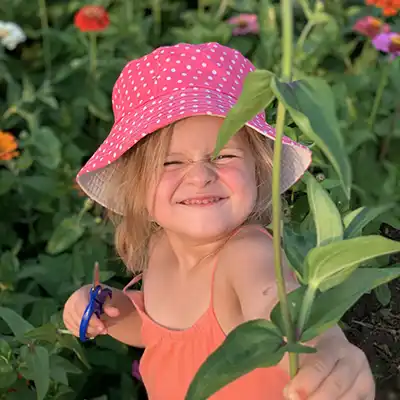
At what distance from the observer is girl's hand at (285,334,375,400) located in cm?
Answer: 60

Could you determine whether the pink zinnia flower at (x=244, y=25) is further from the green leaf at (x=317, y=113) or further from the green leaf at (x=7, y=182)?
the green leaf at (x=317, y=113)

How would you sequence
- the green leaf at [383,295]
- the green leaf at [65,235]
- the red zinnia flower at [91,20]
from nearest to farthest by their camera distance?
the green leaf at [383,295], the green leaf at [65,235], the red zinnia flower at [91,20]

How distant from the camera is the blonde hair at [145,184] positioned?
849 mm

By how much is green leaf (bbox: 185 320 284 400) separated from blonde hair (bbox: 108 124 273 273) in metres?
0.30

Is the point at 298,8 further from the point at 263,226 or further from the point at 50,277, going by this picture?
the point at 263,226

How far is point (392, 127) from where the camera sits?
6.42 ft

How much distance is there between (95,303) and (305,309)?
1.51 ft

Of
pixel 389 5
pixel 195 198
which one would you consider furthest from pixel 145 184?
pixel 389 5

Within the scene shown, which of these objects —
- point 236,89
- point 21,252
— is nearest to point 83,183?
point 236,89

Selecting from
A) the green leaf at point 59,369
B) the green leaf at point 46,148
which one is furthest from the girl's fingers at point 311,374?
the green leaf at point 46,148

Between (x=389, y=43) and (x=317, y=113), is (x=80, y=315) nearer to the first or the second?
(x=317, y=113)

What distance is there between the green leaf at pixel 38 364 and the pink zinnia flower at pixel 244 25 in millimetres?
1565

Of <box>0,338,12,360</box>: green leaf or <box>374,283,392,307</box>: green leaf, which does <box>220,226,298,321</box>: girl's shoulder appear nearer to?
<box>374,283,392,307</box>: green leaf

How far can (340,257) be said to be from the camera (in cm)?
55
